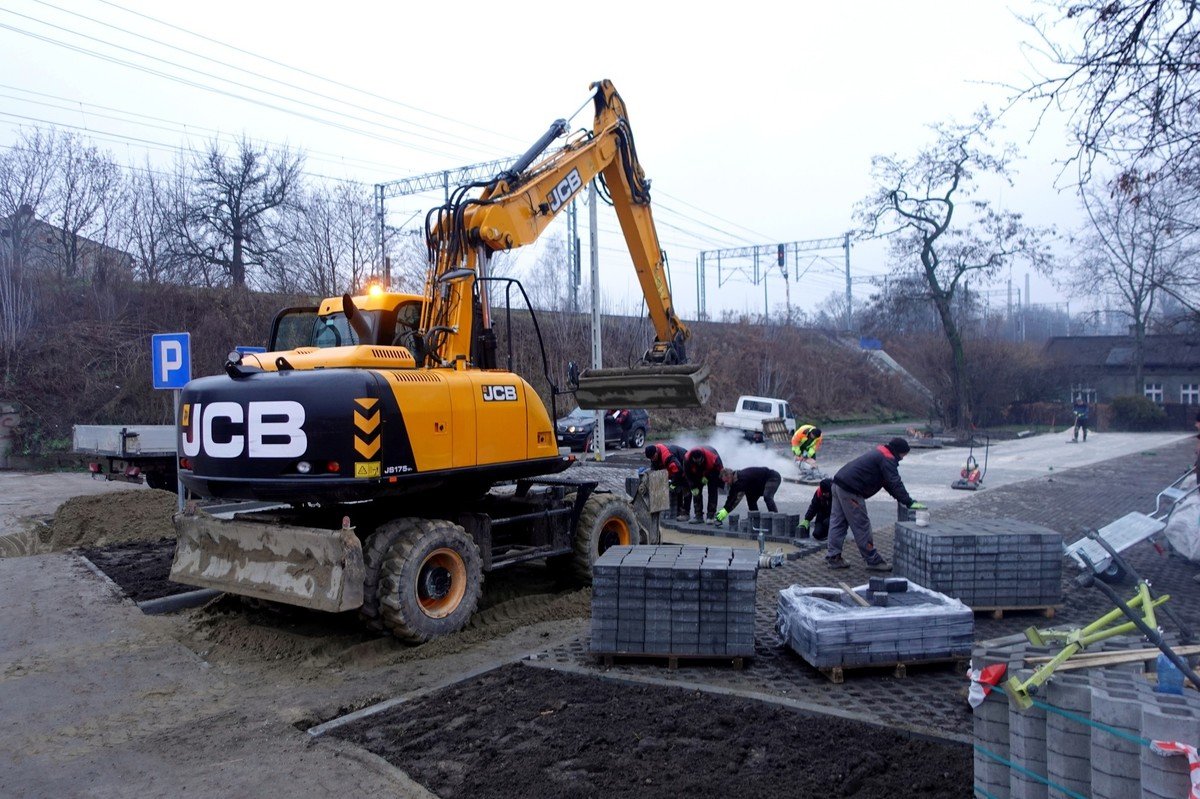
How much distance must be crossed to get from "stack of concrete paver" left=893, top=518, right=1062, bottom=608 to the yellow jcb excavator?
107 inches

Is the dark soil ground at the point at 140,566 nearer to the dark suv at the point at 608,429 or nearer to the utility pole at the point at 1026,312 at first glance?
the dark suv at the point at 608,429

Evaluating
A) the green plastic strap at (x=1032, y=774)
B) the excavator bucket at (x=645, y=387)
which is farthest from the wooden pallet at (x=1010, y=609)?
the green plastic strap at (x=1032, y=774)

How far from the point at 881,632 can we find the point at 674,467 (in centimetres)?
685

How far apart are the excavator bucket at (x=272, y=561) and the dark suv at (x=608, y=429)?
58.2 ft

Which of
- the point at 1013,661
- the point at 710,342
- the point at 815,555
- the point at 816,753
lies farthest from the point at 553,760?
the point at 710,342

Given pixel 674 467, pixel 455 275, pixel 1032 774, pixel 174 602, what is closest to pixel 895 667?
pixel 1032 774

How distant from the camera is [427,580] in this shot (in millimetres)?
7289

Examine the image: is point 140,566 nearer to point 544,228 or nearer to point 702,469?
point 544,228

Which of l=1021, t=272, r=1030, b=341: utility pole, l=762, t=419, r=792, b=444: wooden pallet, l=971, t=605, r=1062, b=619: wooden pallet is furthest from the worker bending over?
l=1021, t=272, r=1030, b=341: utility pole

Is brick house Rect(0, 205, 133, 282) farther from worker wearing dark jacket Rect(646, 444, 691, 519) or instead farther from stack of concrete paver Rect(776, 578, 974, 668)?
stack of concrete paver Rect(776, 578, 974, 668)

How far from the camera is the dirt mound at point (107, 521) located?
11.6 metres

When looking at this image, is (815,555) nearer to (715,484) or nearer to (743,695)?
(715,484)

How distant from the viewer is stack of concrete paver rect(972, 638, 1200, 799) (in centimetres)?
298

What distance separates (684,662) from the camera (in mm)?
6461
